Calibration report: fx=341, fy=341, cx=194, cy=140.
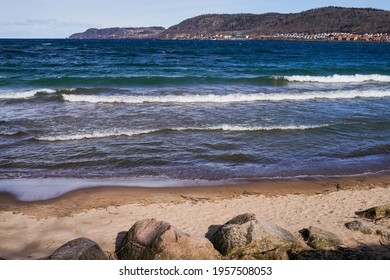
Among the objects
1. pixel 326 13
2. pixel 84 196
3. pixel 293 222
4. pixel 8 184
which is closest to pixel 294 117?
pixel 293 222

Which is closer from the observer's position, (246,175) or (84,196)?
(84,196)

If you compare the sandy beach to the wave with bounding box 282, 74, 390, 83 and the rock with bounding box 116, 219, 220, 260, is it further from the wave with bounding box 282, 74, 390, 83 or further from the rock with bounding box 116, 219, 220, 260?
the wave with bounding box 282, 74, 390, 83

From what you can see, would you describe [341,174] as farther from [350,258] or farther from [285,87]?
[285,87]

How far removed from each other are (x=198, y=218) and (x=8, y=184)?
549 centimetres

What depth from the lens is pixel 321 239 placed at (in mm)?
6172

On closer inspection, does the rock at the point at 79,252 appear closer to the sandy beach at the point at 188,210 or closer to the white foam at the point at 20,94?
the sandy beach at the point at 188,210

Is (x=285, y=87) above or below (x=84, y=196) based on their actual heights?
above

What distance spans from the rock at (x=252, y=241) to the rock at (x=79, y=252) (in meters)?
1.98

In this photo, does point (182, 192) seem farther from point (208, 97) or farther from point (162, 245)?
point (208, 97)

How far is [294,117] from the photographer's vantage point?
16422 mm

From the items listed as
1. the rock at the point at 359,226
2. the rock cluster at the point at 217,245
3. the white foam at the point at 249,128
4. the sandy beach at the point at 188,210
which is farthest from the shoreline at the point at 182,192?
the white foam at the point at 249,128

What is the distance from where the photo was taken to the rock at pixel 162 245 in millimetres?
5418

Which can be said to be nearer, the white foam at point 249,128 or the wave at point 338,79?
the white foam at point 249,128

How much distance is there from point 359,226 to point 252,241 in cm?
257
